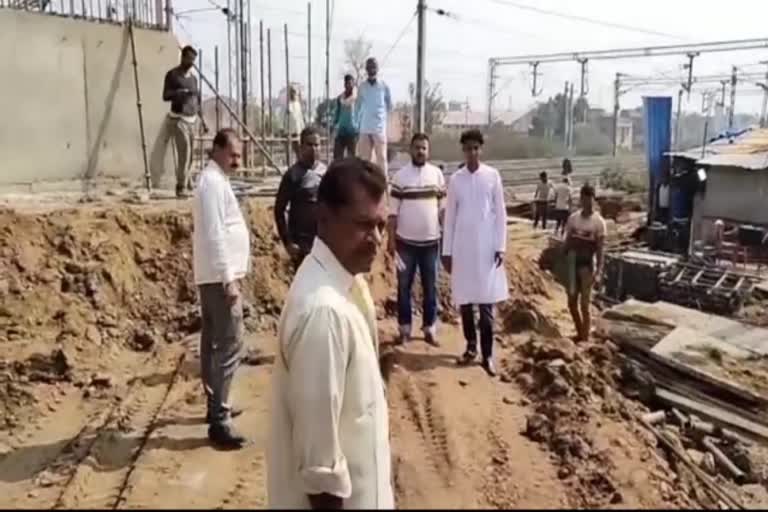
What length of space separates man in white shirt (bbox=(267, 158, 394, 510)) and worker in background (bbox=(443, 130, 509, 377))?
14.7ft

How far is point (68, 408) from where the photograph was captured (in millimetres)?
7234

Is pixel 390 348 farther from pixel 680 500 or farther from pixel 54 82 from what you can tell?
pixel 54 82

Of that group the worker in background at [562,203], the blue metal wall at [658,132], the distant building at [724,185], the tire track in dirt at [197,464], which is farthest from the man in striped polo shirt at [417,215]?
the blue metal wall at [658,132]

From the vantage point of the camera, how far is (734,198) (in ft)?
64.4

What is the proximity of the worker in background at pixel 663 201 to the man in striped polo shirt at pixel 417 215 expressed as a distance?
14.2 metres

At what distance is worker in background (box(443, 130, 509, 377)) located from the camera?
7.06 m

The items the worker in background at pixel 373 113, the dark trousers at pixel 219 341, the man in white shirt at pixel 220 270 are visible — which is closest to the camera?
the man in white shirt at pixel 220 270

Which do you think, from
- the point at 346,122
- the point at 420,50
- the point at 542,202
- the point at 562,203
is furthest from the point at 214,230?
the point at 542,202

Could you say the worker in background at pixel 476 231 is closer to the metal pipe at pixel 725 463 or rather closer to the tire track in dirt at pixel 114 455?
the metal pipe at pixel 725 463

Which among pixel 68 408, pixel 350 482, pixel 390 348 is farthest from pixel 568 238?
pixel 350 482

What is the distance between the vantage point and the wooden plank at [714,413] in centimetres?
816

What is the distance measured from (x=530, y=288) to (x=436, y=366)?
5442 mm

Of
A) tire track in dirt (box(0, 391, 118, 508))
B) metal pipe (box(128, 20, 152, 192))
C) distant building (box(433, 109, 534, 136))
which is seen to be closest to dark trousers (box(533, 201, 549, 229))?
metal pipe (box(128, 20, 152, 192))

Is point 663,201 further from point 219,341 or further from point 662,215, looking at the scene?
point 219,341
